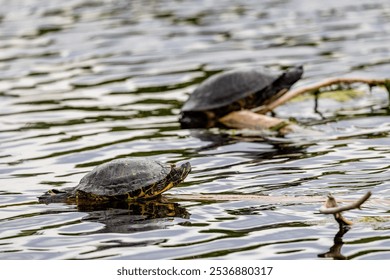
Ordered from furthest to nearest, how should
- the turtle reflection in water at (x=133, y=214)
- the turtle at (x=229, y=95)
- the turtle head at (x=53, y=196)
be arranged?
the turtle at (x=229, y=95)
the turtle head at (x=53, y=196)
the turtle reflection in water at (x=133, y=214)

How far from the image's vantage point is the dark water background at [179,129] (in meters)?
9.11

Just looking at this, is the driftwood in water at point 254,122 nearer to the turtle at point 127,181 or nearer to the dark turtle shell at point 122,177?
the turtle at point 127,181

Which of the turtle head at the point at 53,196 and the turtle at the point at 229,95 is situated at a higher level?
the turtle at the point at 229,95

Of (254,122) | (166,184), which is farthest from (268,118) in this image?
(166,184)

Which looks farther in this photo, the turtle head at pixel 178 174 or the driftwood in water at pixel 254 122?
the driftwood in water at pixel 254 122

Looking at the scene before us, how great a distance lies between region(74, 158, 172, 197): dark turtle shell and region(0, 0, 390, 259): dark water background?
0.21m

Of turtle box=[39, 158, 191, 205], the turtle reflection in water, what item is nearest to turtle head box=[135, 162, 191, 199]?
turtle box=[39, 158, 191, 205]

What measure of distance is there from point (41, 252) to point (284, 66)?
9844mm

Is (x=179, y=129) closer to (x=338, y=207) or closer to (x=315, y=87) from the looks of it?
(x=315, y=87)

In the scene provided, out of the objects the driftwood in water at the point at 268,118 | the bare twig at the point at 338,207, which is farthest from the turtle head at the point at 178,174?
the driftwood in water at the point at 268,118

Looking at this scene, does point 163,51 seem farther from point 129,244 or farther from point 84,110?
point 129,244

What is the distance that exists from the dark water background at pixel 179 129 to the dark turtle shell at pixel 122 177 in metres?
0.21

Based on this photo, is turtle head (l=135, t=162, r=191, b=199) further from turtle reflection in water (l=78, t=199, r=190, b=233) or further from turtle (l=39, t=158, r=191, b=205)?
turtle reflection in water (l=78, t=199, r=190, b=233)

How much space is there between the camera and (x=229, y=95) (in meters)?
Answer: 14.7
